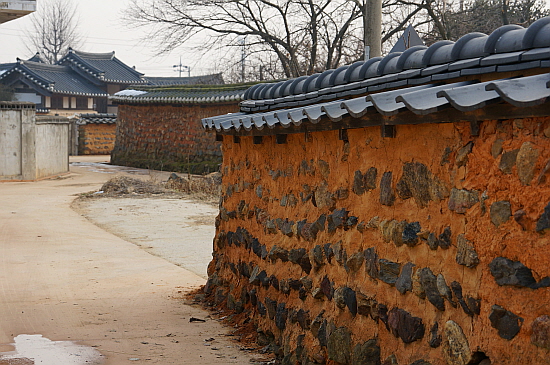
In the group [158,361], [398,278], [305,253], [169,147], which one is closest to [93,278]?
[158,361]

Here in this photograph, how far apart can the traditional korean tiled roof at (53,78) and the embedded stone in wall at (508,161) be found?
3996cm

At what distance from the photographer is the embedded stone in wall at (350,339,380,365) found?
146 inches

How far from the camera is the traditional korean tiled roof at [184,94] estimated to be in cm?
2341

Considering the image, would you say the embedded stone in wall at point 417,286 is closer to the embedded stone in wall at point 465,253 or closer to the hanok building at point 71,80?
the embedded stone in wall at point 465,253

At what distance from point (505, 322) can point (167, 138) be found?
2418 cm

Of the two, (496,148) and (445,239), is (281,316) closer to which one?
(445,239)

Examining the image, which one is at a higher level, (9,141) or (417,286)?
(9,141)

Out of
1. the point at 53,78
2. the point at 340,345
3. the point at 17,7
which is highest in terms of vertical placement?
the point at 53,78

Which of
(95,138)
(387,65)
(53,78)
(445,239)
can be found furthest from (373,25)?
(53,78)

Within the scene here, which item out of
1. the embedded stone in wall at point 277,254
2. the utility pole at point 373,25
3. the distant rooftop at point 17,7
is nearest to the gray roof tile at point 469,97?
the embedded stone in wall at point 277,254

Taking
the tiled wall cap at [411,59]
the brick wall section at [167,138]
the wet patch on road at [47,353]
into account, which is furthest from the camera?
the brick wall section at [167,138]

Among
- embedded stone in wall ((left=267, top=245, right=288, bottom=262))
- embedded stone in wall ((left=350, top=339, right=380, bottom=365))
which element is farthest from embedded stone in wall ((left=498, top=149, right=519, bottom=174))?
embedded stone in wall ((left=267, top=245, right=288, bottom=262))

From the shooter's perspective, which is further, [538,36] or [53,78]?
[53,78]

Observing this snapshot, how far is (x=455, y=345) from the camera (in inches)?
120
